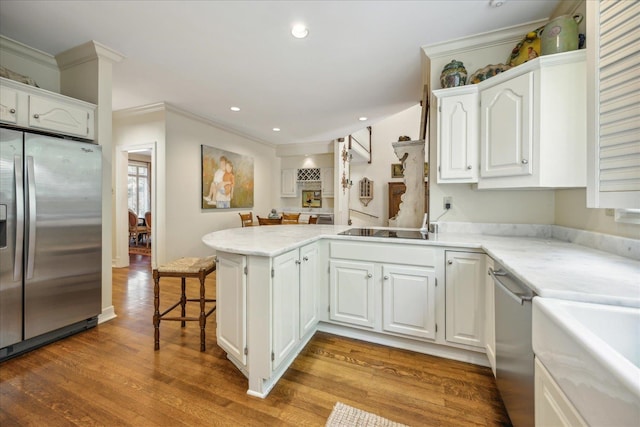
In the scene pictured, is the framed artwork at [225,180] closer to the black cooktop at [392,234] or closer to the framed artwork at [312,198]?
the framed artwork at [312,198]

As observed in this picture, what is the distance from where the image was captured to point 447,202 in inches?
98.9

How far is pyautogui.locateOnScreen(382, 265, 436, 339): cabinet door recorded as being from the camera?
1951 mm

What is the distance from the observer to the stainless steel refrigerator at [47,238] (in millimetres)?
1903

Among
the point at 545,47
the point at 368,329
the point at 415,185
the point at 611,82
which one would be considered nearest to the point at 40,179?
the point at 368,329

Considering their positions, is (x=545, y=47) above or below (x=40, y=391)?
above

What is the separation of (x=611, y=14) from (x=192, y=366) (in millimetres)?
3054

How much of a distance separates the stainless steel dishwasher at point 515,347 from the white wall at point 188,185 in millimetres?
4324

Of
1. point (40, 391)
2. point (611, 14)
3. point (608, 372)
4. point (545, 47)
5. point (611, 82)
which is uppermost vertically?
point (545, 47)

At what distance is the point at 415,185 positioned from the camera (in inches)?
117

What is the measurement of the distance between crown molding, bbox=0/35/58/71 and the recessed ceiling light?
8.42 feet

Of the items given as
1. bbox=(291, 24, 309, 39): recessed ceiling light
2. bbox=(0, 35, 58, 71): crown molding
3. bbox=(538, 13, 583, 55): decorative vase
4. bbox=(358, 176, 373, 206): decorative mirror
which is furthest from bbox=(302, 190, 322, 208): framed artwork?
bbox=(538, 13, 583, 55): decorative vase

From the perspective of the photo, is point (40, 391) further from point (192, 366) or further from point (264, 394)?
point (264, 394)

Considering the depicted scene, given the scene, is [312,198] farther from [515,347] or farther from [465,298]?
[515,347]

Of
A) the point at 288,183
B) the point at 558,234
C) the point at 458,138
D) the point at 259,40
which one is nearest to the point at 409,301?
the point at 558,234
